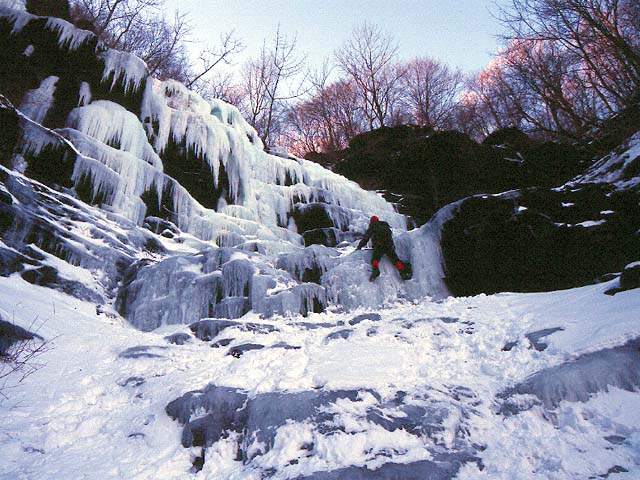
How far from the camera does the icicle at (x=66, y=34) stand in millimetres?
8922

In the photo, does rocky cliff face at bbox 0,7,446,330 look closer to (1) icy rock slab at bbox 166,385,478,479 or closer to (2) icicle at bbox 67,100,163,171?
(2) icicle at bbox 67,100,163,171

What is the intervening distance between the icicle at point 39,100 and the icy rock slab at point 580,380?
10462 mm

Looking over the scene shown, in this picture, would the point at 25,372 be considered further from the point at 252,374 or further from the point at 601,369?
the point at 601,369

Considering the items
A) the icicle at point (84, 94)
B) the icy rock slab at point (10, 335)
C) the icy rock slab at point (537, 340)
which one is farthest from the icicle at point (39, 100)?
the icy rock slab at point (537, 340)

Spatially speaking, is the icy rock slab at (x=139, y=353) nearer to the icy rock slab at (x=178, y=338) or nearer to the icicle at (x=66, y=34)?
the icy rock slab at (x=178, y=338)

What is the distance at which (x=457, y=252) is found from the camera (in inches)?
275

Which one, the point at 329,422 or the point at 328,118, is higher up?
the point at 328,118

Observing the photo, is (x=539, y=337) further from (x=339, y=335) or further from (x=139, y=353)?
(x=139, y=353)

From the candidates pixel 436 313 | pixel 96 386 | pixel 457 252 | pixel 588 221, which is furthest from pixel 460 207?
pixel 96 386

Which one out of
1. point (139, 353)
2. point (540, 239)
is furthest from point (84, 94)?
point (540, 239)

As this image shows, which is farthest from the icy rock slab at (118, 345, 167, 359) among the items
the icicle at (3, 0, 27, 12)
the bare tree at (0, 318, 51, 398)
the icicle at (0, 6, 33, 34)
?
the icicle at (3, 0, 27, 12)

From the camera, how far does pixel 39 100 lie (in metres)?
8.66

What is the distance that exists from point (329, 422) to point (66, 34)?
1087 cm

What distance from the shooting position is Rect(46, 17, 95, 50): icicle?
8922 millimetres
